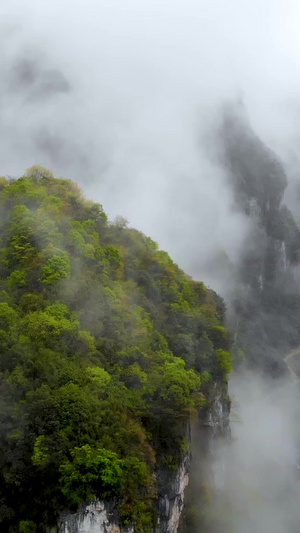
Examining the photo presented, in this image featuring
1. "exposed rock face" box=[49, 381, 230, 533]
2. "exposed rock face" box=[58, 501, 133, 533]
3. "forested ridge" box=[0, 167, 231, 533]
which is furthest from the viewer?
"forested ridge" box=[0, 167, 231, 533]

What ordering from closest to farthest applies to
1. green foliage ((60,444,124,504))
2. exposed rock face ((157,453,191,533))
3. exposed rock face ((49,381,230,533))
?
green foliage ((60,444,124,504)) → exposed rock face ((49,381,230,533)) → exposed rock face ((157,453,191,533))

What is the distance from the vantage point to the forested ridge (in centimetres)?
1888

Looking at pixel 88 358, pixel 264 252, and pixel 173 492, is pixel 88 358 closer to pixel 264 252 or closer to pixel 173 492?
pixel 173 492

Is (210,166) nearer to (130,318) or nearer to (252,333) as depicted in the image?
(252,333)

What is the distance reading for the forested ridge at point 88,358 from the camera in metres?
18.9

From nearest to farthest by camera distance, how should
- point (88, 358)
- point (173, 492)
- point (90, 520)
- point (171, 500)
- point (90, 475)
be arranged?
point (90, 475)
point (90, 520)
point (88, 358)
point (171, 500)
point (173, 492)

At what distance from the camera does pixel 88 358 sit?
24.0 m

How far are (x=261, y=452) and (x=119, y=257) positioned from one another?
36115mm

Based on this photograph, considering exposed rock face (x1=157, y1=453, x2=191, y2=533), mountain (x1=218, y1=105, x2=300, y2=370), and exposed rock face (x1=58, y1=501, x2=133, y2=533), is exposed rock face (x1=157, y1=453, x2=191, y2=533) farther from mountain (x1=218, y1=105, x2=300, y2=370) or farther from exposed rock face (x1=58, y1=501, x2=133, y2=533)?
mountain (x1=218, y1=105, x2=300, y2=370)

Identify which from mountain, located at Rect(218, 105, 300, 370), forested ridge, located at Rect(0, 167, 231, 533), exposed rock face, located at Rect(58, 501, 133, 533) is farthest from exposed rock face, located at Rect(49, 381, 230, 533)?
mountain, located at Rect(218, 105, 300, 370)

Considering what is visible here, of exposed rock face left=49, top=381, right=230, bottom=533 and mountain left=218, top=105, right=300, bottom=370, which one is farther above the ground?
mountain left=218, top=105, right=300, bottom=370

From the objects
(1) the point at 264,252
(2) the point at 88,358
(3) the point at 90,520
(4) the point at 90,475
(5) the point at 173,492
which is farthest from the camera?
(1) the point at 264,252

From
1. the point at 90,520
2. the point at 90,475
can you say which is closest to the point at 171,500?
the point at 90,520

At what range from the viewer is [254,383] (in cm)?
7738
